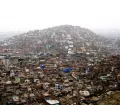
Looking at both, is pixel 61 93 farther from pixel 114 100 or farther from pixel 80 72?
pixel 80 72

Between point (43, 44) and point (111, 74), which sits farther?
point (43, 44)

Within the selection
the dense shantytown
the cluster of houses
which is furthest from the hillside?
the cluster of houses

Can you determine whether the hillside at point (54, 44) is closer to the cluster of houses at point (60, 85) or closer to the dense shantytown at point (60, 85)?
the dense shantytown at point (60, 85)

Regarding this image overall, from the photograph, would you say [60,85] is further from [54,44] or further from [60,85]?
[54,44]

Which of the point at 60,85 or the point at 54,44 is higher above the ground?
the point at 54,44

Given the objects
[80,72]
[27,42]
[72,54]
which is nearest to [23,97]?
[80,72]

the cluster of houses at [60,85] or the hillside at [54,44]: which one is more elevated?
the hillside at [54,44]

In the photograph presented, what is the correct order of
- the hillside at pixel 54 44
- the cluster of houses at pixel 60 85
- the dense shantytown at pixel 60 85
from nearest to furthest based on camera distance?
1. the dense shantytown at pixel 60 85
2. the cluster of houses at pixel 60 85
3. the hillside at pixel 54 44

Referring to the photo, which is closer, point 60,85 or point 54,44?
point 60,85

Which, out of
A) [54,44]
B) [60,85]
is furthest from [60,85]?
[54,44]

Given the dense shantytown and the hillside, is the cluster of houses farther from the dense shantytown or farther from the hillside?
the hillside

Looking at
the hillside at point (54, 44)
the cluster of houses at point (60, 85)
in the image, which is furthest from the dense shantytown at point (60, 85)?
the hillside at point (54, 44)
